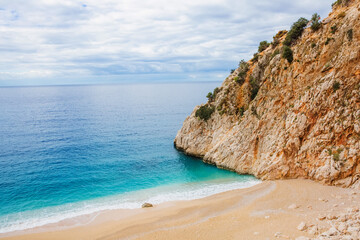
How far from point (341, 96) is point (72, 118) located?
81184 mm

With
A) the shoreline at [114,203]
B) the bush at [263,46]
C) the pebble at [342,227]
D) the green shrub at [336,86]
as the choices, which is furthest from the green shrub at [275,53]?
the pebble at [342,227]

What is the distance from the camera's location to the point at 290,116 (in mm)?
32688

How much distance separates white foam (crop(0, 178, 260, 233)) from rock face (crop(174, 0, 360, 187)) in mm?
5375

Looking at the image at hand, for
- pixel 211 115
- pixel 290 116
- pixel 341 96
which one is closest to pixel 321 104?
pixel 341 96

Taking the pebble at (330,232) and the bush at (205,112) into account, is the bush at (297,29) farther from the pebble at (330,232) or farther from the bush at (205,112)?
the pebble at (330,232)

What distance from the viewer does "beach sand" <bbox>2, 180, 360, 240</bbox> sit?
68.2ft

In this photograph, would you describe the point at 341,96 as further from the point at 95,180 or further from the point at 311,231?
the point at 95,180

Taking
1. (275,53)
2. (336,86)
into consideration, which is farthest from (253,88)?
(336,86)

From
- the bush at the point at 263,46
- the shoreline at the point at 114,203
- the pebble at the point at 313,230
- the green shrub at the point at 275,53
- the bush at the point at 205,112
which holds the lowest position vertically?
the shoreline at the point at 114,203

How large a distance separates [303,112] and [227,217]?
1769cm

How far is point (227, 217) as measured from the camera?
2405cm

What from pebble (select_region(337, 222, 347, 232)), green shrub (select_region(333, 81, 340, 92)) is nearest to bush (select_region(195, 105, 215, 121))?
green shrub (select_region(333, 81, 340, 92))

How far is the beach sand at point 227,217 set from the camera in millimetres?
20781

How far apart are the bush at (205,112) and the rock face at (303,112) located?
349 cm
